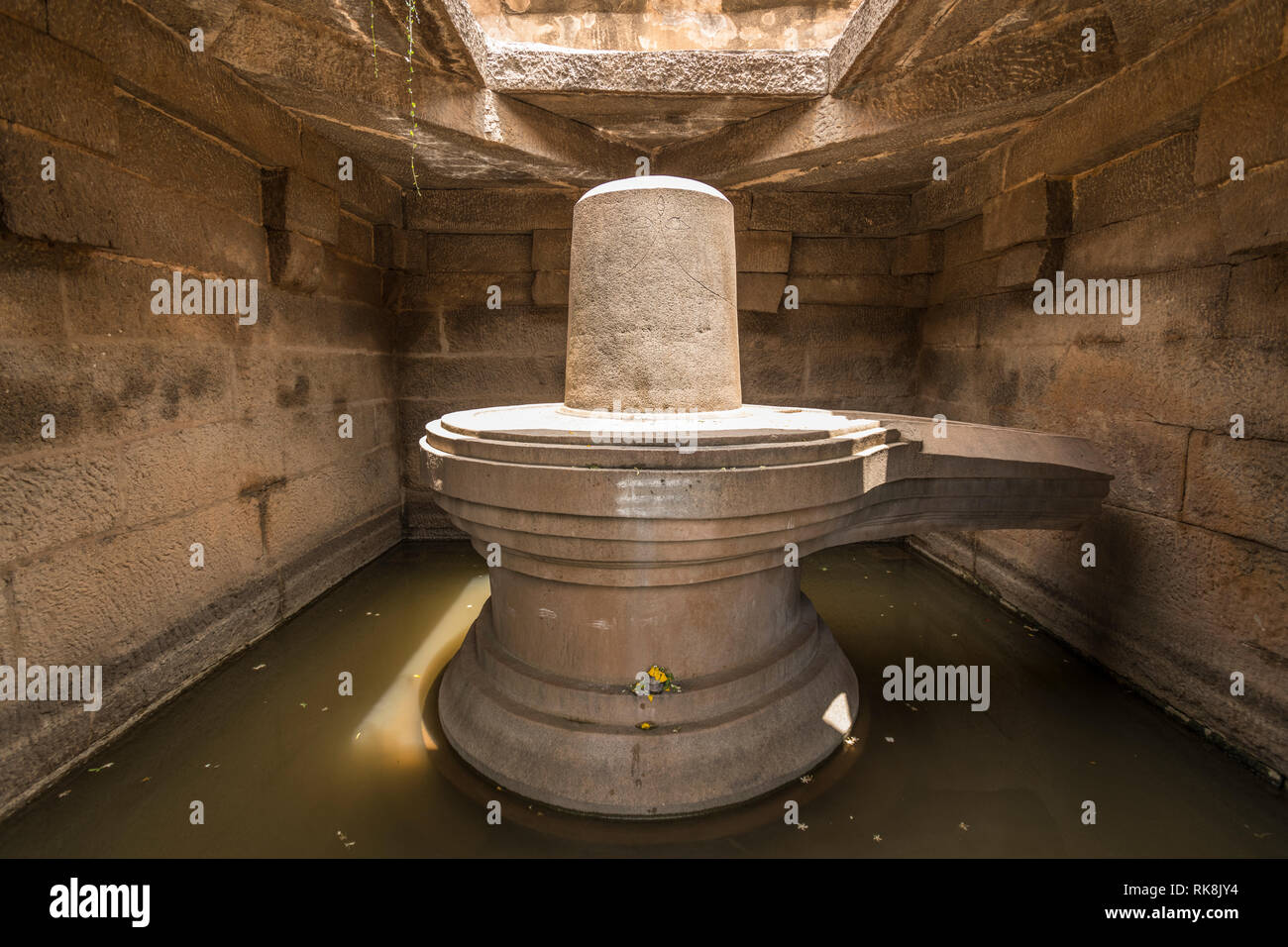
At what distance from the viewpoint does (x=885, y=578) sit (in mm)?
4598

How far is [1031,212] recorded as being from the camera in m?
3.62

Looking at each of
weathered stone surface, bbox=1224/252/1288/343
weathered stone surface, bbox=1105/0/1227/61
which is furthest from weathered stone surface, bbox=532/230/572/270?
weathered stone surface, bbox=1224/252/1288/343

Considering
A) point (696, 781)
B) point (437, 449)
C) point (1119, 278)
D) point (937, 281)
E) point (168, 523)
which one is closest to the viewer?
point (696, 781)

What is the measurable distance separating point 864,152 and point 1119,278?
A: 1.56m

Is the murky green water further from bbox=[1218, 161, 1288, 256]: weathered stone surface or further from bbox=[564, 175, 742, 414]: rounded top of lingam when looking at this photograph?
bbox=[1218, 161, 1288, 256]: weathered stone surface

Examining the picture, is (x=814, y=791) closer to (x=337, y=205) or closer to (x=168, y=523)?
(x=168, y=523)

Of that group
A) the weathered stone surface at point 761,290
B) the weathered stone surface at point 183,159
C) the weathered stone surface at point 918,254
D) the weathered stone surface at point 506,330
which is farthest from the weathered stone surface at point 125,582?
the weathered stone surface at point 918,254

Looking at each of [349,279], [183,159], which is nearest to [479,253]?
[349,279]

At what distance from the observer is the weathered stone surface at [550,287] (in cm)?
512

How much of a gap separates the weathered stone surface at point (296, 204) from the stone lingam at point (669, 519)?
1714 mm

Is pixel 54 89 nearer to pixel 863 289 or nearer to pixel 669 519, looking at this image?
pixel 669 519

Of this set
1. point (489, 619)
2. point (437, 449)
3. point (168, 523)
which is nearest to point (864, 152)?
point (437, 449)

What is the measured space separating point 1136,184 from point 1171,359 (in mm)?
857

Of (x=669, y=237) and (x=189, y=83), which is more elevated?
(x=189, y=83)
